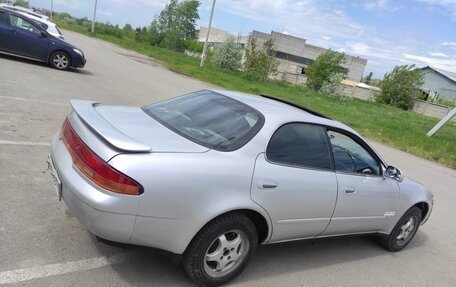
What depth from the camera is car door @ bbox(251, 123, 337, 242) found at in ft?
11.5

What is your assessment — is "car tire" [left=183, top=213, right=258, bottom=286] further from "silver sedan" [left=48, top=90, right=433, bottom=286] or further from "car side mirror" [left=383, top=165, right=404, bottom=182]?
"car side mirror" [left=383, top=165, right=404, bottom=182]

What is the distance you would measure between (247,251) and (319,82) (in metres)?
40.0

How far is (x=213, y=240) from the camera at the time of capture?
130 inches

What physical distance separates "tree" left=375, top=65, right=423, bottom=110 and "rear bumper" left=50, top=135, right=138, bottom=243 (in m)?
40.3

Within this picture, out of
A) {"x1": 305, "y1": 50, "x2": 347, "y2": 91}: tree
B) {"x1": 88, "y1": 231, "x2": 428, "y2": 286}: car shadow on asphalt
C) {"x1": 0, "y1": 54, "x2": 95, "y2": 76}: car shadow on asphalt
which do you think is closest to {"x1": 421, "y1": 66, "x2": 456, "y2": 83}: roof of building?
{"x1": 305, "y1": 50, "x2": 347, "y2": 91}: tree

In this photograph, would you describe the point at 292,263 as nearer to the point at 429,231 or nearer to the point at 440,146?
the point at 429,231

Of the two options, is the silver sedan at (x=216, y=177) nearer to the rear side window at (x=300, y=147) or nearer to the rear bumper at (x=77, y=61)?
the rear side window at (x=300, y=147)

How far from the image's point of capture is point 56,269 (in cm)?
327

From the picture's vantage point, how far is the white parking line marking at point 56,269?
3.07 meters

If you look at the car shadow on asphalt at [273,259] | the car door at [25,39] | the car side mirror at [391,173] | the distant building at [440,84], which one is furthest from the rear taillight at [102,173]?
the distant building at [440,84]

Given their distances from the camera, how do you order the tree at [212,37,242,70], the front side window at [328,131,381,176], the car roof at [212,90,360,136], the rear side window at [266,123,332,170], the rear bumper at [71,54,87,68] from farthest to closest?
the tree at [212,37,242,70] < the rear bumper at [71,54,87,68] < the front side window at [328,131,381,176] < the car roof at [212,90,360,136] < the rear side window at [266,123,332,170]

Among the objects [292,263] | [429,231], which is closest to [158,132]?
[292,263]

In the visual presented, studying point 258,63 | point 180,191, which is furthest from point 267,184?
point 258,63

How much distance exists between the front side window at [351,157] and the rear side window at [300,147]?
161 mm
